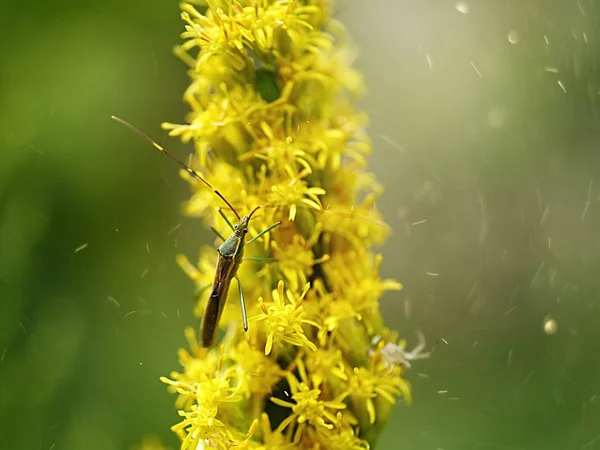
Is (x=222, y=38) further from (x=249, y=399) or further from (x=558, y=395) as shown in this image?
(x=558, y=395)

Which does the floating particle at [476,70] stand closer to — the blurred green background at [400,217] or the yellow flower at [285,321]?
the blurred green background at [400,217]

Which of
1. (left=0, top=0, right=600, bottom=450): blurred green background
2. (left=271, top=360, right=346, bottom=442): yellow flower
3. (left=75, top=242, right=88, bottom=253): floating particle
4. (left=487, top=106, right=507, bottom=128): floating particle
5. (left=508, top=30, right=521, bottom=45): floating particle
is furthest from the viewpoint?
(left=487, top=106, right=507, bottom=128): floating particle

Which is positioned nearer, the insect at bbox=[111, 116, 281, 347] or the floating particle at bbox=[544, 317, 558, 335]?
the insect at bbox=[111, 116, 281, 347]

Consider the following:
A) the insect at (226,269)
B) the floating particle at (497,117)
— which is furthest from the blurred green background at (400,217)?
the insect at (226,269)

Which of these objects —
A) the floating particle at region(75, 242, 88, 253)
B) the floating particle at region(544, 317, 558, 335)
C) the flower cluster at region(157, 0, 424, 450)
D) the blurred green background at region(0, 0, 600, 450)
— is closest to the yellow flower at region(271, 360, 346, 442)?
the flower cluster at region(157, 0, 424, 450)

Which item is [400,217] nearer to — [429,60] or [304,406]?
[429,60]

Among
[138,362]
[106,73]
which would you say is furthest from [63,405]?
[106,73]

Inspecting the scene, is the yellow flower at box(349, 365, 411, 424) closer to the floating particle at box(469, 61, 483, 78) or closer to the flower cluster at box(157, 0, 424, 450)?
the flower cluster at box(157, 0, 424, 450)
